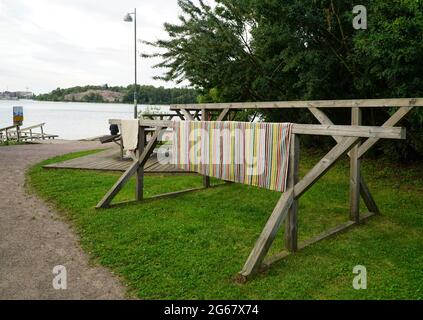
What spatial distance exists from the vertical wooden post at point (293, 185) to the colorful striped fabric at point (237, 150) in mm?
62

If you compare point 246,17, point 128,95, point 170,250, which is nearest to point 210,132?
point 170,250

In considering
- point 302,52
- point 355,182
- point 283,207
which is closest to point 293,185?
point 283,207

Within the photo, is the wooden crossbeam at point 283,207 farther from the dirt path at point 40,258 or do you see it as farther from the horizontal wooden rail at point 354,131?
the dirt path at point 40,258

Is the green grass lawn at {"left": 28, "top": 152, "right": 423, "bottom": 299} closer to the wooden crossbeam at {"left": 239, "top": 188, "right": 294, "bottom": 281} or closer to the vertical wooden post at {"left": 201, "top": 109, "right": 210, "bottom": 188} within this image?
the wooden crossbeam at {"left": 239, "top": 188, "right": 294, "bottom": 281}

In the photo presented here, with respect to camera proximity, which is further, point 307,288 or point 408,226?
point 408,226

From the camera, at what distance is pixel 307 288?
3574mm

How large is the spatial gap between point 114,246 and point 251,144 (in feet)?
7.65

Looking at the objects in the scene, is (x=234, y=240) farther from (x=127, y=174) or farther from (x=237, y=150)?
(x=127, y=174)

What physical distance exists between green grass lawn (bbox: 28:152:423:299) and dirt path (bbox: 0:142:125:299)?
207mm

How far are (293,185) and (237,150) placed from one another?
1.14 m

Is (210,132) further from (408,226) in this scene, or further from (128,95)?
(128,95)

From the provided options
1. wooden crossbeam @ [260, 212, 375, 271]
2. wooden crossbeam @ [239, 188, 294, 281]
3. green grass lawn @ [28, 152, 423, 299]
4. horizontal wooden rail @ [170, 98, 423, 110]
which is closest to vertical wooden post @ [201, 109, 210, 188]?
horizontal wooden rail @ [170, 98, 423, 110]

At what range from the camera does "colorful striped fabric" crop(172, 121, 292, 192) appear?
4.36 meters

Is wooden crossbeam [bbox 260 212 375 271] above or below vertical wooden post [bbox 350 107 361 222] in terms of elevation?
below
